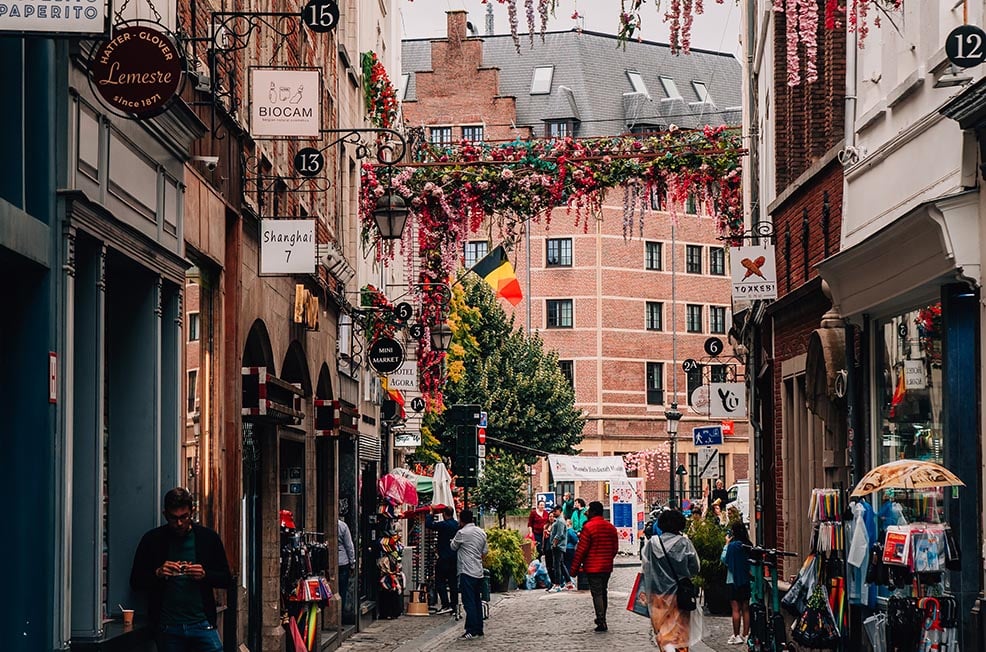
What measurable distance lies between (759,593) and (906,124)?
600 cm

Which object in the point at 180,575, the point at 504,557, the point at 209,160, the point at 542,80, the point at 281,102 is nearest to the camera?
the point at 180,575

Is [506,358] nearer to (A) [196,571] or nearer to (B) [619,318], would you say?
(B) [619,318]

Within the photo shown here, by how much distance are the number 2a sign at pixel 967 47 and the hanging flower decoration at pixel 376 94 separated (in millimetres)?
18797

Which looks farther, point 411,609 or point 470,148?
point 411,609

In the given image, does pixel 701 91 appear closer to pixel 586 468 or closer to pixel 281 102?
pixel 586 468

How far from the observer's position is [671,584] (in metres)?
18.6

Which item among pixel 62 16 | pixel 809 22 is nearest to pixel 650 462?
pixel 809 22

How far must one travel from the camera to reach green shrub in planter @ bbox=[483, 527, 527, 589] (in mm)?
38781

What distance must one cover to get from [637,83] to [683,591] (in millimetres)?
69790

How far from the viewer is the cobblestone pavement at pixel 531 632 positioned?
23.8m

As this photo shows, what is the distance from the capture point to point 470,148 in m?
27.8

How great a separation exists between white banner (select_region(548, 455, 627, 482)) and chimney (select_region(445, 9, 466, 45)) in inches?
1060

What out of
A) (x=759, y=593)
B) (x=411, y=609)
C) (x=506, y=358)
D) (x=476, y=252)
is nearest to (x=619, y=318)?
(x=476, y=252)

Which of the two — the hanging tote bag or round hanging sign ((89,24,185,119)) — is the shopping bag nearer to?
the hanging tote bag
